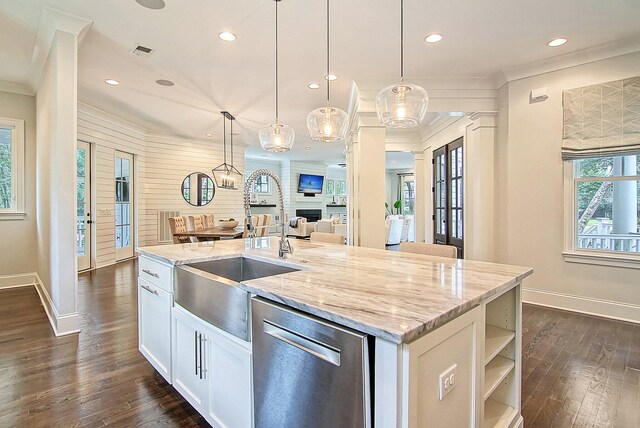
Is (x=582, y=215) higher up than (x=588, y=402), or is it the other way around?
(x=582, y=215)

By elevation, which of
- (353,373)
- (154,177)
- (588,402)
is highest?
(154,177)

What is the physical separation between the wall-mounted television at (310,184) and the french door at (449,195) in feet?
19.8

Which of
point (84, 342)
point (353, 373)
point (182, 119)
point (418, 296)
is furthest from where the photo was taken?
point (182, 119)

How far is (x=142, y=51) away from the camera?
3484mm

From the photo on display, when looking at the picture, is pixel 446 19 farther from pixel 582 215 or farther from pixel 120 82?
pixel 120 82

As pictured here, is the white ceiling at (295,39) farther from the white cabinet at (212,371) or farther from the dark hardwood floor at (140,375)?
the dark hardwood floor at (140,375)

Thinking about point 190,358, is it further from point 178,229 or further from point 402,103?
point 178,229

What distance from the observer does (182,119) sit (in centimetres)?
631

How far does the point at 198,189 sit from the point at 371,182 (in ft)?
17.7

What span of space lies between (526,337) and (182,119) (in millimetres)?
6380

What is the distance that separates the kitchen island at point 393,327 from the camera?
929mm

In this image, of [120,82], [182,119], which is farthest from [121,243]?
[120,82]

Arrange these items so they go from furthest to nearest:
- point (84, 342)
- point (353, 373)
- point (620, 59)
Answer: point (620, 59) < point (84, 342) < point (353, 373)

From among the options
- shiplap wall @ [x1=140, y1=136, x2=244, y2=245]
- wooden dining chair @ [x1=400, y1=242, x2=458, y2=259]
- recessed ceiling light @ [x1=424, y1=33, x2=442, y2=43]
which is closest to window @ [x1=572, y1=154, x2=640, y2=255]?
recessed ceiling light @ [x1=424, y1=33, x2=442, y2=43]
